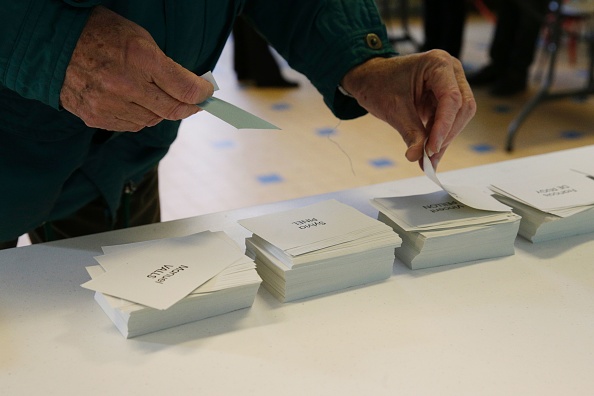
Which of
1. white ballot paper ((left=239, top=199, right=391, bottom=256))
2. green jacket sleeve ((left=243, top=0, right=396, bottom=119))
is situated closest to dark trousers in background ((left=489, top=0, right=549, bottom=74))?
green jacket sleeve ((left=243, top=0, right=396, bottom=119))

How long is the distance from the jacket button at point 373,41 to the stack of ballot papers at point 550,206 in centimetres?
29

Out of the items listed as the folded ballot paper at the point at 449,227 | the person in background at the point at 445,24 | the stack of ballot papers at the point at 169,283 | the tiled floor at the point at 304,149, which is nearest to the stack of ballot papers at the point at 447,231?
the folded ballot paper at the point at 449,227

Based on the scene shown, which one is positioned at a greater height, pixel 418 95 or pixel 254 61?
pixel 418 95

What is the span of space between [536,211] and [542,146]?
2.43 m

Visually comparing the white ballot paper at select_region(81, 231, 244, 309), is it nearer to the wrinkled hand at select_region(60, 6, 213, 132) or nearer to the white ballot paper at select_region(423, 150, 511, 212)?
the wrinkled hand at select_region(60, 6, 213, 132)

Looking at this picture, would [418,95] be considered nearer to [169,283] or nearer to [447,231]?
[447,231]

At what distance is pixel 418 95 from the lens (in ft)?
3.80

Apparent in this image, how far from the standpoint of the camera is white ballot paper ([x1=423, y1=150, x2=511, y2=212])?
1.05 meters

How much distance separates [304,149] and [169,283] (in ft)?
8.14

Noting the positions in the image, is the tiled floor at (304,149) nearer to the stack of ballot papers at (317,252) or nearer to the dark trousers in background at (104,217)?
the dark trousers in background at (104,217)

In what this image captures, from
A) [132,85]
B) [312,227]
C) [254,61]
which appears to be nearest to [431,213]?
[312,227]

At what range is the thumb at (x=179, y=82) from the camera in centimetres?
86

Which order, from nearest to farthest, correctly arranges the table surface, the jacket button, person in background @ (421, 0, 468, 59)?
the table surface, the jacket button, person in background @ (421, 0, 468, 59)

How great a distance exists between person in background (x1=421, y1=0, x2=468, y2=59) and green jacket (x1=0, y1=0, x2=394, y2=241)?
3619 millimetres
